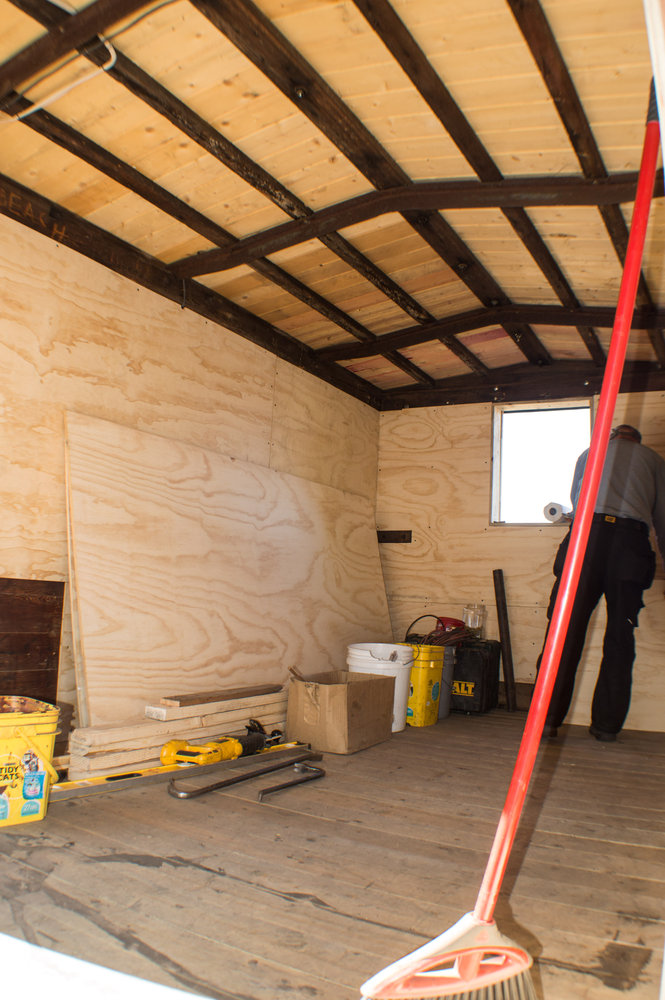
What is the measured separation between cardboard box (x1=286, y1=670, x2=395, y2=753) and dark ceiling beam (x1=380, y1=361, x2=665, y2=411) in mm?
2695

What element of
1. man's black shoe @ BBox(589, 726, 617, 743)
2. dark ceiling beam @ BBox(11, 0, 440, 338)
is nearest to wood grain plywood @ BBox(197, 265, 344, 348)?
Result: dark ceiling beam @ BBox(11, 0, 440, 338)

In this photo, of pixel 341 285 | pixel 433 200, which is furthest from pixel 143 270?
pixel 433 200

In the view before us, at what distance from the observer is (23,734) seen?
198 cm

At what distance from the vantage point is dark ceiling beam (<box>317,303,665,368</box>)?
12.9 ft

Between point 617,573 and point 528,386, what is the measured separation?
6.43 feet

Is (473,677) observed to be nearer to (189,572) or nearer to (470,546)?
(470,546)

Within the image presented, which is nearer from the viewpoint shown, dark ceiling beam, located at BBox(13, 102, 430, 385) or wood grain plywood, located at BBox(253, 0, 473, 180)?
wood grain plywood, located at BBox(253, 0, 473, 180)

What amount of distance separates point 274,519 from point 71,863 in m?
2.51

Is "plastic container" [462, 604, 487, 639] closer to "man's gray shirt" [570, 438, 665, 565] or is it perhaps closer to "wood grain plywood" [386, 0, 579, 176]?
"man's gray shirt" [570, 438, 665, 565]

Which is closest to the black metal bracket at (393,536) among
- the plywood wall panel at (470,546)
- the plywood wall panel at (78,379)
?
the plywood wall panel at (470,546)

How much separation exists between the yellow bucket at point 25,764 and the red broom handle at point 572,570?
1.59 m

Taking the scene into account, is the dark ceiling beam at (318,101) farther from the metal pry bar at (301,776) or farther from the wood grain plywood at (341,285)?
the metal pry bar at (301,776)

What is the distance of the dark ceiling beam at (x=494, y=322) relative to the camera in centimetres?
393

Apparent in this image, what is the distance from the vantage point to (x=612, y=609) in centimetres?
365
